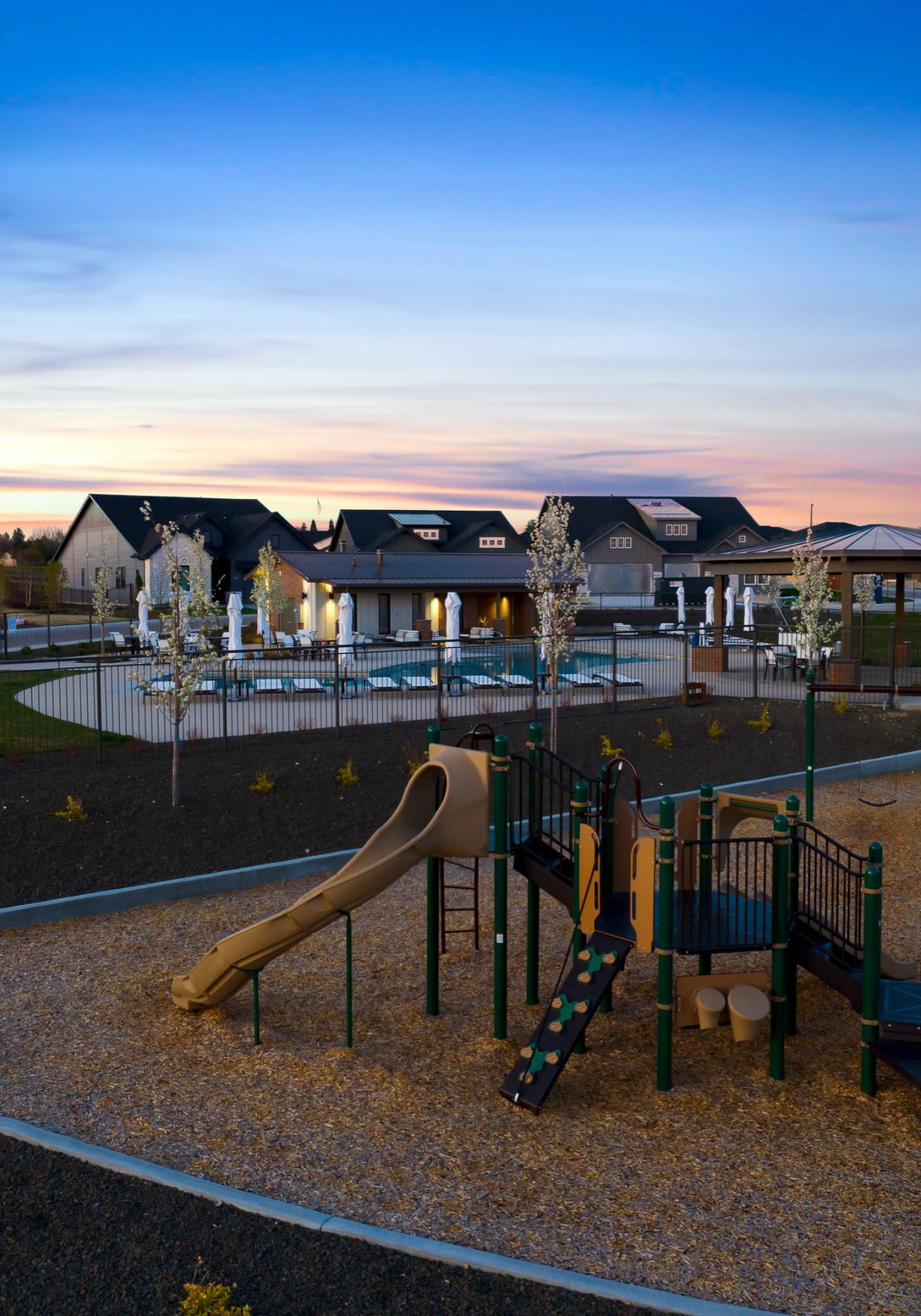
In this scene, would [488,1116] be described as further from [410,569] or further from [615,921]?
[410,569]

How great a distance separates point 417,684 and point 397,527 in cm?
3754

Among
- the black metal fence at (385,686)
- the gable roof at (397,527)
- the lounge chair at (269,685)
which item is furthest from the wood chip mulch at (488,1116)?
the gable roof at (397,527)

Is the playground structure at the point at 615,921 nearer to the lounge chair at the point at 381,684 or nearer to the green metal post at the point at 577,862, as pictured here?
the green metal post at the point at 577,862

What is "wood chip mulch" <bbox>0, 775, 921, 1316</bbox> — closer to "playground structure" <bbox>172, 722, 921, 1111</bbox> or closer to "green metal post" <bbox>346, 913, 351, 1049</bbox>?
"green metal post" <bbox>346, 913, 351, 1049</bbox>

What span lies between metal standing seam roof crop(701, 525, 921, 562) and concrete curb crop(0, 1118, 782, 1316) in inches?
1050

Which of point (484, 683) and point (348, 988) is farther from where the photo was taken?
point (484, 683)

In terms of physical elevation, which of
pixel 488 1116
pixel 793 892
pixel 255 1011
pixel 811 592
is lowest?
pixel 488 1116

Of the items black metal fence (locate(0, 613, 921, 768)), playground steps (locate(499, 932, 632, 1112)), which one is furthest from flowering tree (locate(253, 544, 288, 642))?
playground steps (locate(499, 932, 632, 1112))

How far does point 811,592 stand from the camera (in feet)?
94.0

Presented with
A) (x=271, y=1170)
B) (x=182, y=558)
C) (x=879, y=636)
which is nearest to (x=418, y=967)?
(x=271, y=1170)

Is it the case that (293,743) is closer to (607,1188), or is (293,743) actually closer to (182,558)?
(607,1188)

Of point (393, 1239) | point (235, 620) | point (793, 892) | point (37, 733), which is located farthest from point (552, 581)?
point (393, 1239)

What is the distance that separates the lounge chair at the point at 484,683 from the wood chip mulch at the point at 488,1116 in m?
17.2

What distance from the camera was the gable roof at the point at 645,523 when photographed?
245 feet
